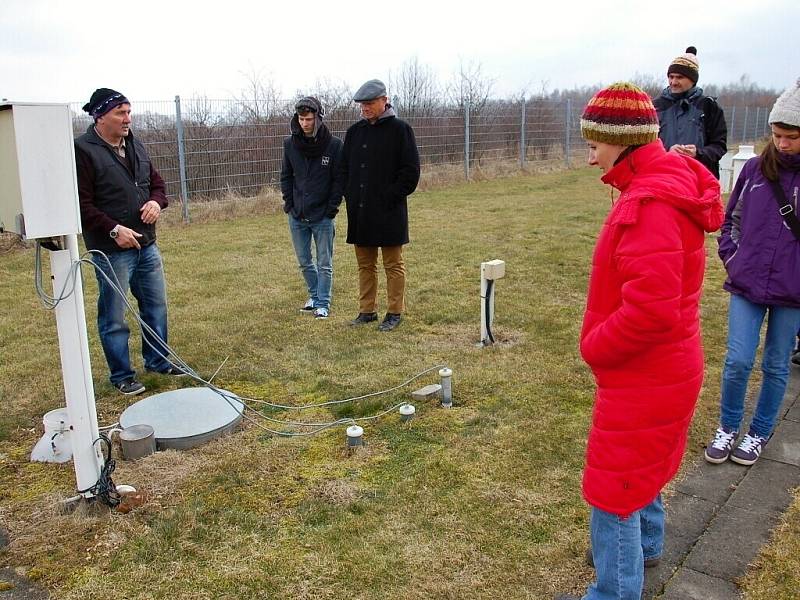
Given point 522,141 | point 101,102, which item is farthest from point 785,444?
point 522,141

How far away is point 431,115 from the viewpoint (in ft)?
54.1

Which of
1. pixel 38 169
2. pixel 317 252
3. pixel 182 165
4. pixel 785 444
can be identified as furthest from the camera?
pixel 182 165

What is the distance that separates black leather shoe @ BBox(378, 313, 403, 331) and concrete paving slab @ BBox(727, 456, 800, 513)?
296 centimetres

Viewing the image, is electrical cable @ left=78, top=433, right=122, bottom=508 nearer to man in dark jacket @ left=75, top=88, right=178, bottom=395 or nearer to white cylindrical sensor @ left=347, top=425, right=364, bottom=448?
man in dark jacket @ left=75, top=88, right=178, bottom=395

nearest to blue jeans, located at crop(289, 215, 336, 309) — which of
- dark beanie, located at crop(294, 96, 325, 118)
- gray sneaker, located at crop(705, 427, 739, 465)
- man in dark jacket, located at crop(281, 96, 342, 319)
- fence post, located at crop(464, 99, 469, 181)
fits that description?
man in dark jacket, located at crop(281, 96, 342, 319)

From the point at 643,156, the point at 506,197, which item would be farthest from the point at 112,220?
the point at 506,197

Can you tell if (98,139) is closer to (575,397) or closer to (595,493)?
(575,397)

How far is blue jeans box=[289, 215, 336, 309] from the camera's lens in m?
6.02

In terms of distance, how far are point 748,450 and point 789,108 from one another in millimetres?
1678

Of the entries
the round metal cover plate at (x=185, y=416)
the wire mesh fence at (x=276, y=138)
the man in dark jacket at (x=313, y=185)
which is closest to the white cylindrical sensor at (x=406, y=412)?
the round metal cover plate at (x=185, y=416)

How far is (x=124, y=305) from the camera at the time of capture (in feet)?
15.1

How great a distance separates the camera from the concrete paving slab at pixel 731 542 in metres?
2.69

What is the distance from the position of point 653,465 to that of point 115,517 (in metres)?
2.28

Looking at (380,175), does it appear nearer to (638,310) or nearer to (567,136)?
(638,310)
